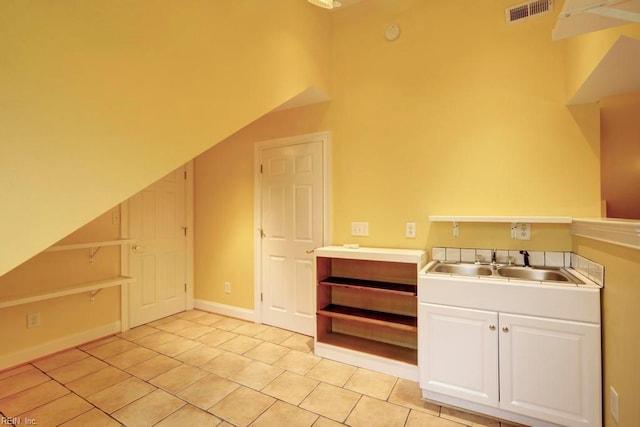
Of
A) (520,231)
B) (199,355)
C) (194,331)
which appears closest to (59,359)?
(194,331)

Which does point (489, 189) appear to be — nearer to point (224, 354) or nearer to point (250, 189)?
point (250, 189)

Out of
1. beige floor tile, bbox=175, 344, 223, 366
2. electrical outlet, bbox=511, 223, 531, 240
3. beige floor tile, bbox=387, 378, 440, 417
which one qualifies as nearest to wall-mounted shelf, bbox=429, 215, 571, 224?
electrical outlet, bbox=511, 223, 531, 240

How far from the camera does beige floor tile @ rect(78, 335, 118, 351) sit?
289cm

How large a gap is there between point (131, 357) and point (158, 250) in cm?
131

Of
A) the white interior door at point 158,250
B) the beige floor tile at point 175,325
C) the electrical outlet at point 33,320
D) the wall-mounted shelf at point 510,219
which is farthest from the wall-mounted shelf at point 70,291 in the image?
the wall-mounted shelf at point 510,219

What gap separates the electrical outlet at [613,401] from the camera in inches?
57.9

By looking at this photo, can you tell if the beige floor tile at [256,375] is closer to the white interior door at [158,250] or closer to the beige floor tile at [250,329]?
the beige floor tile at [250,329]

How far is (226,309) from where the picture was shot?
12.3 ft

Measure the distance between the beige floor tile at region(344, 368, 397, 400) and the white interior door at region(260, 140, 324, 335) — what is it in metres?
0.81

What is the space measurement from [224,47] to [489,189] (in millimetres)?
2223

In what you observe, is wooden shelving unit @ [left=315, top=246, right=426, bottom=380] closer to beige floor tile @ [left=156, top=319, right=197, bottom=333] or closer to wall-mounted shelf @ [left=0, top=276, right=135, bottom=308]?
beige floor tile @ [left=156, top=319, right=197, bottom=333]

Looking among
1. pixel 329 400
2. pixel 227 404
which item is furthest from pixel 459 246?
pixel 227 404

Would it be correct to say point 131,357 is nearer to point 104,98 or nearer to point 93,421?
point 93,421

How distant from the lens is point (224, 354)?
2.74 metres
